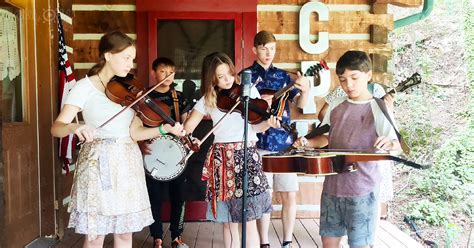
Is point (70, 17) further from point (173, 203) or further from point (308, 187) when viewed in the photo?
point (308, 187)

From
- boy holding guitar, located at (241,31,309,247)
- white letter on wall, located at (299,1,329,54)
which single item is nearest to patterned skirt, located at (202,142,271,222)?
boy holding guitar, located at (241,31,309,247)

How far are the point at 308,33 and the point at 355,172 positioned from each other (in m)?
2.35

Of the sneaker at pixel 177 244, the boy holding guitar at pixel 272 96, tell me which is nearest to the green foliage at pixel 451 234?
the boy holding guitar at pixel 272 96

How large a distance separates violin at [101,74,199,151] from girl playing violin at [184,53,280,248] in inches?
13.5

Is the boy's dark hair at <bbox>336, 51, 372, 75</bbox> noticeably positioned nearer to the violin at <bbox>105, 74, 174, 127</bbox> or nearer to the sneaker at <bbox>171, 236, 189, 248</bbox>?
the violin at <bbox>105, 74, 174, 127</bbox>

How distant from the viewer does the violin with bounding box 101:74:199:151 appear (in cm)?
251

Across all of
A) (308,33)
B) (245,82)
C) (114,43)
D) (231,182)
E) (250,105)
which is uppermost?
(308,33)

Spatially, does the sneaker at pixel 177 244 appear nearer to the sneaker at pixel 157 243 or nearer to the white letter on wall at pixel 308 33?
the sneaker at pixel 157 243

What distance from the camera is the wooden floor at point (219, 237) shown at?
3.87 meters

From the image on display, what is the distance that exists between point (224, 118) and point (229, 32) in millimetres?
1801

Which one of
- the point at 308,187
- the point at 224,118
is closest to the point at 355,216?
the point at 224,118

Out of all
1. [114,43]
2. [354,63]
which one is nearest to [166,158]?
[114,43]

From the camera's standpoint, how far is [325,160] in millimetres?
2301

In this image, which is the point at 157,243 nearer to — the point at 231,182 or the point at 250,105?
the point at 231,182
